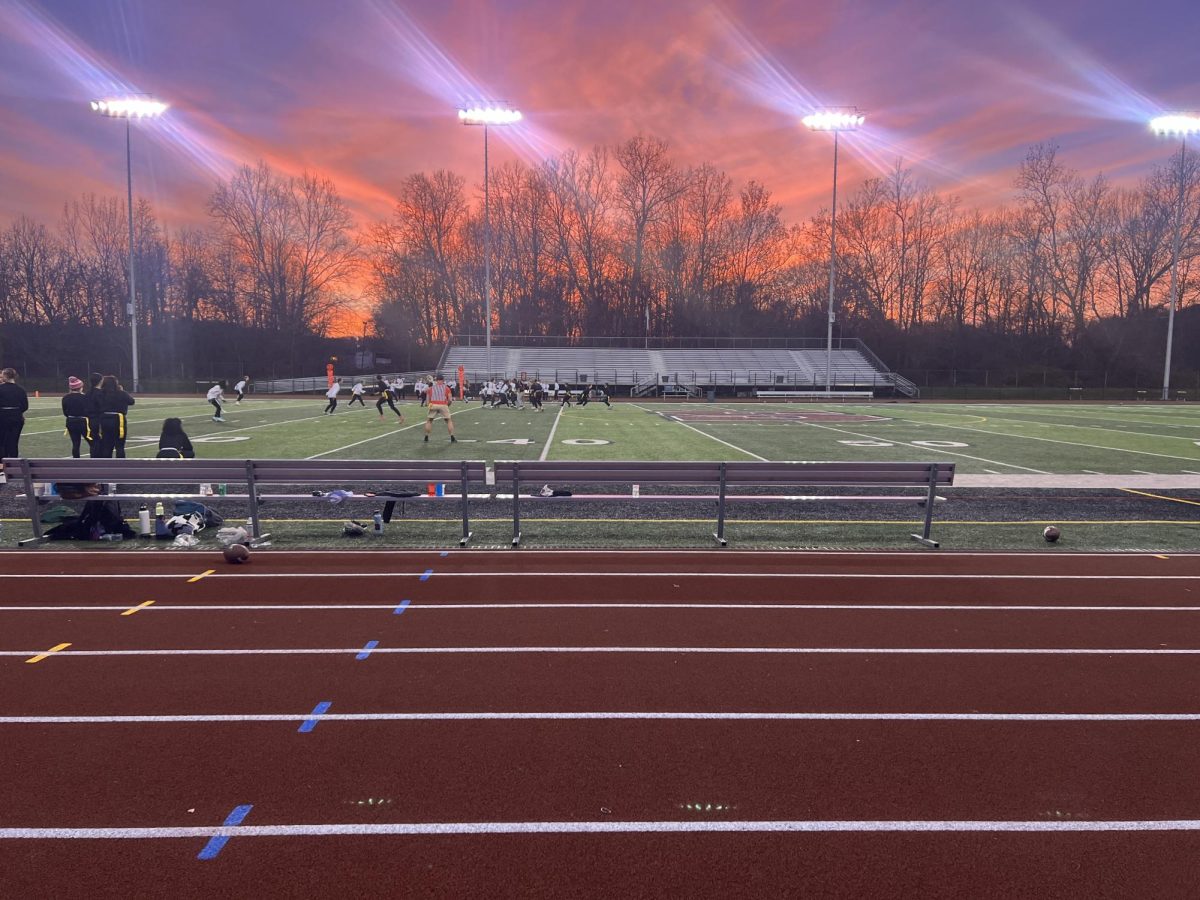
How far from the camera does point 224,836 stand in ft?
11.5

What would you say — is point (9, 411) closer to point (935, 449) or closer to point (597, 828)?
point (597, 828)

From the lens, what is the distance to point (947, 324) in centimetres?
7675

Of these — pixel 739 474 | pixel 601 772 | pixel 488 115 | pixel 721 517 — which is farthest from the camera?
pixel 488 115

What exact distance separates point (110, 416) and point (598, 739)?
42.2ft

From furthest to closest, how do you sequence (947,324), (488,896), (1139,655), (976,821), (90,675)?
(947,324) < (1139,655) < (90,675) < (976,821) < (488,896)

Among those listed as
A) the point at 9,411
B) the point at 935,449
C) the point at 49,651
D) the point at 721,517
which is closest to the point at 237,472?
the point at 49,651

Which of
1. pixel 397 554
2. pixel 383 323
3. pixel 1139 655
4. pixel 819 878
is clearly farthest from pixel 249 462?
pixel 383 323

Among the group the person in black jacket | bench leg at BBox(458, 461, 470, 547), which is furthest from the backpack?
bench leg at BBox(458, 461, 470, 547)

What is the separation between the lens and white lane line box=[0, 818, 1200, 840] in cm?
352

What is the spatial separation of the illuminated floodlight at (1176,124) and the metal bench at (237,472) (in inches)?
2351

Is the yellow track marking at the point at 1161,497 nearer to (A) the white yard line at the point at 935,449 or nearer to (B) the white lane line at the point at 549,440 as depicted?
(A) the white yard line at the point at 935,449

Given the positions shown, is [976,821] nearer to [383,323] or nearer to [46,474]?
[46,474]

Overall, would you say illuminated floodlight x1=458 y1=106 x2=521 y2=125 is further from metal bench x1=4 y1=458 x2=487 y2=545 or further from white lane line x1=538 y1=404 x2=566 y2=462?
metal bench x1=4 y1=458 x2=487 y2=545

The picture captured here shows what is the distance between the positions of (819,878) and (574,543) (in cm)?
670
